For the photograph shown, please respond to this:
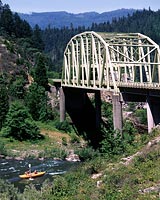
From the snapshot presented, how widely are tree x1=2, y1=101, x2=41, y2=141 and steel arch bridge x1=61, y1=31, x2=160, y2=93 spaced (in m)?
11.7

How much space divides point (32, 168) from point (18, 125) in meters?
16.3

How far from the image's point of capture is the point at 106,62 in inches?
2918

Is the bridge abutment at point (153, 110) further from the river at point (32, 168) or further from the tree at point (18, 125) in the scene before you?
the tree at point (18, 125)

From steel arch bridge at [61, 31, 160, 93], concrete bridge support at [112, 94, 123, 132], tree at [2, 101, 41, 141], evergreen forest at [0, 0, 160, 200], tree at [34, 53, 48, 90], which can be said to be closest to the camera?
evergreen forest at [0, 0, 160, 200]

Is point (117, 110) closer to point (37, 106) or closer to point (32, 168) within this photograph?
point (32, 168)

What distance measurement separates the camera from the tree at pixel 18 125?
74688 millimetres

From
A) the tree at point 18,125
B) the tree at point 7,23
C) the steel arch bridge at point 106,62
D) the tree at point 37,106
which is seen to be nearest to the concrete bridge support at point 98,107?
the steel arch bridge at point 106,62

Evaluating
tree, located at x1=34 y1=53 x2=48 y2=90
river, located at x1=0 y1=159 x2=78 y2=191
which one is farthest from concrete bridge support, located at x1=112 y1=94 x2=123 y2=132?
tree, located at x1=34 y1=53 x2=48 y2=90

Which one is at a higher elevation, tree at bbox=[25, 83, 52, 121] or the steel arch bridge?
the steel arch bridge

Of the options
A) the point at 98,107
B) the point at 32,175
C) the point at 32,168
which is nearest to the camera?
the point at 32,175

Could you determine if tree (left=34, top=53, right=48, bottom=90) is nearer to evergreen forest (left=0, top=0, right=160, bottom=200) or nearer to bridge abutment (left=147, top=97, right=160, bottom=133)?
evergreen forest (left=0, top=0, right=160, bottom=200)

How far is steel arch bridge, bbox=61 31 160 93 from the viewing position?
72.3 meters

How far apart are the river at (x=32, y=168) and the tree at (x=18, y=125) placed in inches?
392

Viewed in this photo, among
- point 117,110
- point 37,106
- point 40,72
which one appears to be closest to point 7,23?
point 40,72
